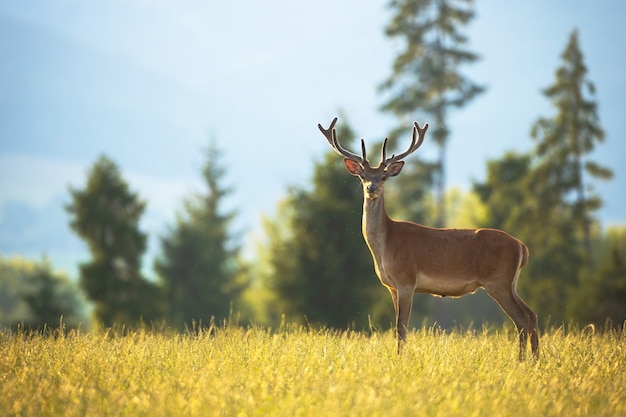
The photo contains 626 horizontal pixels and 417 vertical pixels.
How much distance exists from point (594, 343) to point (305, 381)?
4.80 m

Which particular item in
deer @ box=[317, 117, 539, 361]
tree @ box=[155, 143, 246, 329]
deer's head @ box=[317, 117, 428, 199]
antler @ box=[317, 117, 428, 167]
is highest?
antler @ box=[317, 117, 428, 167]

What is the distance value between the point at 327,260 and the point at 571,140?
45.4 feet

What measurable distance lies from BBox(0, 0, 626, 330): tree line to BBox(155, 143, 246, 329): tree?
71 millimetres

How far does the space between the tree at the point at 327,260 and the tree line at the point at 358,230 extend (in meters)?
0.04

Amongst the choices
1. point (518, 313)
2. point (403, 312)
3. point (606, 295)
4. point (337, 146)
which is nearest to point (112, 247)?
point (606, 295)

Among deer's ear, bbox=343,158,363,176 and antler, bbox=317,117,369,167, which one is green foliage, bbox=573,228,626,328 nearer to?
antler, bbox=317,117,369,167

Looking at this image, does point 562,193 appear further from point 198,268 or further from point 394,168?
point 394,168

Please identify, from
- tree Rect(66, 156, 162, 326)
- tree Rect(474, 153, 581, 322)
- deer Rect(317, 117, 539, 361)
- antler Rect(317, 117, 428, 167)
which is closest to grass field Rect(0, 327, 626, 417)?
deer Rect(317, 117, 539, 361)

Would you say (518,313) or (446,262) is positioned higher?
(446,262)

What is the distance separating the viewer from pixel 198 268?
125 ft

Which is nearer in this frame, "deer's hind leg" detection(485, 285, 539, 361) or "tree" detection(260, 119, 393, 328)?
"deer's hind leg" detection(485, 285, 539, 361)

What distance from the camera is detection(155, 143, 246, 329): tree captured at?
36344mm

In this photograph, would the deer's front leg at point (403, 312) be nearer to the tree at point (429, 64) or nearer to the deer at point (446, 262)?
the deer at point (446, 262)

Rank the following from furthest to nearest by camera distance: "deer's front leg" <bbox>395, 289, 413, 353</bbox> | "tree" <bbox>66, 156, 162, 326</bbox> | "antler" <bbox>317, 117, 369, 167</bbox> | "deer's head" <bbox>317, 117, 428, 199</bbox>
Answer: "tree" <bbox>66, 156, 162, 326</bbox> → "antler" <bbox>317, 117, 369, 167</bbox> → "deer's head" <bbox>317, 117, 428, 199</bbox> → "deer's front leg" <bbox>395, 289, 413, 353</bbox>
